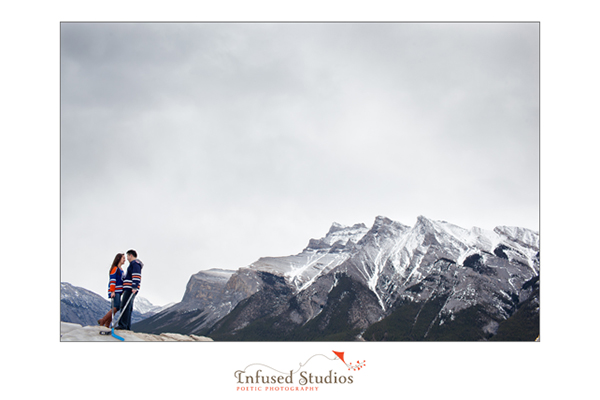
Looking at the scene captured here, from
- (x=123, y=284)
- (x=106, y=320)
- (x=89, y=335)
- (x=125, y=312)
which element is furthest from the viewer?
(x=106, y=320)

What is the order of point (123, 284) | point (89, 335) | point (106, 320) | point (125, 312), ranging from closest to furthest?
point (89, 335)
point (123, 284)
point (125, 312)
point (106, 320)

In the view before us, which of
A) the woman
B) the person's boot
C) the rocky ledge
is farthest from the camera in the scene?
the person's boot

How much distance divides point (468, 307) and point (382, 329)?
43473 millimetres

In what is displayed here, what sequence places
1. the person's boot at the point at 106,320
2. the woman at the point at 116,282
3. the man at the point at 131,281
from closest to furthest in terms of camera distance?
1. the man at the point at 131,281
2. the woman at the point at 116,282
3. the person's boot at the point at 106,320
